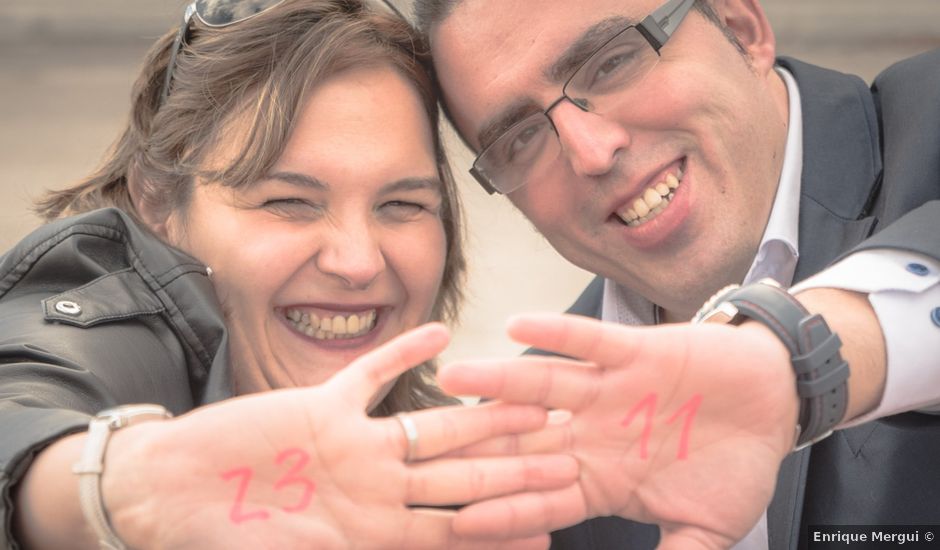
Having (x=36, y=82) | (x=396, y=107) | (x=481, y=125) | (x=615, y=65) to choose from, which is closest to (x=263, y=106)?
(x=396, y=107)

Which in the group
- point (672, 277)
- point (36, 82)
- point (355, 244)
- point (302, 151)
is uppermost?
point (302, 151)

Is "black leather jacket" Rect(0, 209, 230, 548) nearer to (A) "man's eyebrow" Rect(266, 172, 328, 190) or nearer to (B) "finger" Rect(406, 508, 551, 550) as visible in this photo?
(A) "man's eyebrow" Rect(266, 172, 328, 190)

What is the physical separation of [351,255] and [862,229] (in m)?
0.99

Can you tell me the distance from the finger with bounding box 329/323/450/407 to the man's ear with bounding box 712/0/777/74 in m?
1.40

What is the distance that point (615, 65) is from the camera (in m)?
2.55

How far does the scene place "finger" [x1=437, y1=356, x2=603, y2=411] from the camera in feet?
5.23

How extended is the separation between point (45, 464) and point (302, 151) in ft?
3.27

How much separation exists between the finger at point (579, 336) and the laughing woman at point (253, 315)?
0.12 m

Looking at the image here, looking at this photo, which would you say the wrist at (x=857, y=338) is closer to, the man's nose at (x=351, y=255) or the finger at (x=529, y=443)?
the finger at (x=529, y=443)

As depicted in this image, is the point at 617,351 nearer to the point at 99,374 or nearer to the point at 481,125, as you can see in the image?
the point at 99,374

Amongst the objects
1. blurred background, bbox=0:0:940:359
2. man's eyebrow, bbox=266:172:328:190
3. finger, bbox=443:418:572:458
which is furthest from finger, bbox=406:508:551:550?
blurred background, bbox=0:0:940:359

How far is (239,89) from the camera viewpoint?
2.52 meters

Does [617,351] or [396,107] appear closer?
[617,351]

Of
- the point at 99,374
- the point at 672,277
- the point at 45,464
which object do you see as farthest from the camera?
the point at 672,277
